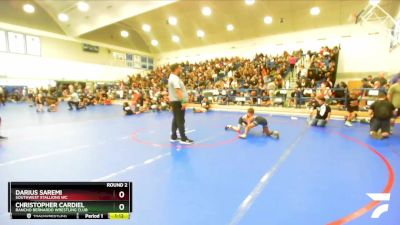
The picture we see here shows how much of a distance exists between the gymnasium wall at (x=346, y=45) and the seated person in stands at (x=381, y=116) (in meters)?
7.55

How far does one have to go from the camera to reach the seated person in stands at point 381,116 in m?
5.71

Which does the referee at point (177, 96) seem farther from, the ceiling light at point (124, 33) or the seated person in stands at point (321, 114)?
the ceiling light at point (124, 33)

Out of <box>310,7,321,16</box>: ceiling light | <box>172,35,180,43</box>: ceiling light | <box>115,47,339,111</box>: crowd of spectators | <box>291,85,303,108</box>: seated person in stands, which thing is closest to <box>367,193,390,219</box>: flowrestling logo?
<box>115,47,339,111</box>: crowd of spectators

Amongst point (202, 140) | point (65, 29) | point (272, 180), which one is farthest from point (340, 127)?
point (65, 29)

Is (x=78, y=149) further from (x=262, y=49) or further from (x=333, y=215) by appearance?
(x=262, y=49)

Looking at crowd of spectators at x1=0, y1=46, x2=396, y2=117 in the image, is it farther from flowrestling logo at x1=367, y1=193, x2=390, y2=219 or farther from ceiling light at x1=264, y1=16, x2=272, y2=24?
flowrestling logo at x1=367, y1=193, x2=390, y2=219

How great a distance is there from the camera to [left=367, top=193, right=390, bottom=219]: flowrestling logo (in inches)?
94.9

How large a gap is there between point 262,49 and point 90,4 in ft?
46.3

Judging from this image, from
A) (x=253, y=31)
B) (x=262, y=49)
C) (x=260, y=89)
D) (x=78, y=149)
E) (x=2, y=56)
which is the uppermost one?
(x=253, y=31)

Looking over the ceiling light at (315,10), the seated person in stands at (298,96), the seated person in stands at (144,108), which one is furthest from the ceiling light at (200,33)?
the seated person in stands at (298,96)

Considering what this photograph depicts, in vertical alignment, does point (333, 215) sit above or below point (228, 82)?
below

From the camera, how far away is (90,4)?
15.2 meters

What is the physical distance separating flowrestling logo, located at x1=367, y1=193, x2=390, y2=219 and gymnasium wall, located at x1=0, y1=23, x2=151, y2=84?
22.7 m
